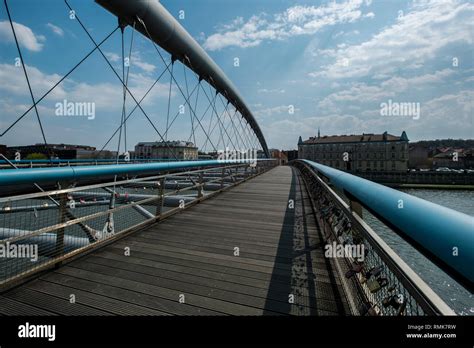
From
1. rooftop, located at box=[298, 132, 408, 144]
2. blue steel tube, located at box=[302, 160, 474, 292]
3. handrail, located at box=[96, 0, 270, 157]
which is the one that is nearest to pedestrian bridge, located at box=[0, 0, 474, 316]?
blue steel tube, located at box=[302, 160, 474, 292]

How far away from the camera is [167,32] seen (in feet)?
27.3

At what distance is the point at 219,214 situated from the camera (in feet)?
16.4

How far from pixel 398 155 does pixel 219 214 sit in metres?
86.2

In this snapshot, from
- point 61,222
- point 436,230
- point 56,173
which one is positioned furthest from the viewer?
point 61,222

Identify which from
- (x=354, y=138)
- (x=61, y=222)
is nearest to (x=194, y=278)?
(x=61, y=222)

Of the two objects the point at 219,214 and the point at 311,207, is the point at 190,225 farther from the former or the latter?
the point at 311,207

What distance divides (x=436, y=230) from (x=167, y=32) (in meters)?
9.54

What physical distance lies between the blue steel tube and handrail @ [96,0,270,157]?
24.5 feet

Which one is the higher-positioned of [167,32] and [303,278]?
[167,32]

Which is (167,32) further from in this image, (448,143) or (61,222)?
(448,143)

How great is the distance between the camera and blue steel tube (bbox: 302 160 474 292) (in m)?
0.65

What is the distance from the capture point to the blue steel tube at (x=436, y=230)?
65cm
